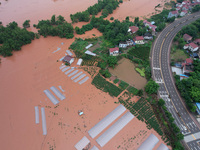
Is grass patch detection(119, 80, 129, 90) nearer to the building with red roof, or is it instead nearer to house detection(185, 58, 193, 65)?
the building with red roof

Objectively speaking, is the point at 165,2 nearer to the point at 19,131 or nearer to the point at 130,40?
Result: the point at 130,40

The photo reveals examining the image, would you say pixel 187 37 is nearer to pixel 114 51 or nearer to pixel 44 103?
pixel 114 51

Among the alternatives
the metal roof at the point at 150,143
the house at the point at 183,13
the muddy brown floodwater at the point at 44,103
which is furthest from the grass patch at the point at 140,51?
the house at the point at 183,13

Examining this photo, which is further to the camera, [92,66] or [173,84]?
[92,66]

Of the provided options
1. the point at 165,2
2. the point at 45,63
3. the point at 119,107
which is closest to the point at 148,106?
the point at 119,107

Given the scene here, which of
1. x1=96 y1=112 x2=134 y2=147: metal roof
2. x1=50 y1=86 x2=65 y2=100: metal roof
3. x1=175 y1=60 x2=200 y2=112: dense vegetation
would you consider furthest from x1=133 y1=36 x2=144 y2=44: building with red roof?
x1=50 y1=86 x2=65 y2=100: metal roof

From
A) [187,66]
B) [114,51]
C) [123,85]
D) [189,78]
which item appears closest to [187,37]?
[187,66]
